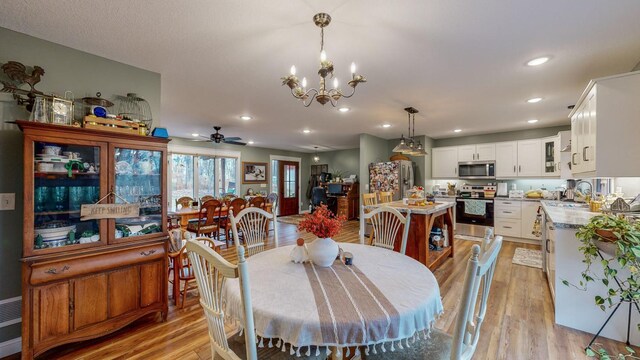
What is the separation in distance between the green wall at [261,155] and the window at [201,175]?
0.29 metres

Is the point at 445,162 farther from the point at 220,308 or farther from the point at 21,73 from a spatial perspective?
the point at 21,73

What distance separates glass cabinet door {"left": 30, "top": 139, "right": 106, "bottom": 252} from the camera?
1.89 metres

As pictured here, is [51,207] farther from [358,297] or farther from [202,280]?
[358,297]

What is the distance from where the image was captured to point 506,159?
18.0 feet

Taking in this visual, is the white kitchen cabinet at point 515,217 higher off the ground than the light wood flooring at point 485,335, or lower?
higher

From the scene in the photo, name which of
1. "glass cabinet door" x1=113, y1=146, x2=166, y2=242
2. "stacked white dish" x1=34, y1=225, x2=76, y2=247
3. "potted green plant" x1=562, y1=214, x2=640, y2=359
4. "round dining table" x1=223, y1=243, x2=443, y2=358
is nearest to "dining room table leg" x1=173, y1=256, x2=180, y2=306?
"glass cabinet door" x1=113, y1=146, x2=166, y2=242

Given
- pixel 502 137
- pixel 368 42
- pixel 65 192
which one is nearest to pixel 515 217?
pixel 502 137

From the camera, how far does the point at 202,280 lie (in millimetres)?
1167

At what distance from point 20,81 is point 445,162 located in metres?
6.82

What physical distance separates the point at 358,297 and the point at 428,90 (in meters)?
2.73

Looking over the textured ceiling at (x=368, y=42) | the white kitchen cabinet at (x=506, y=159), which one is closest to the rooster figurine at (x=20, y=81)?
the textured ceiling at (x=368, y=42)

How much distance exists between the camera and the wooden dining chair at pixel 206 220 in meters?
4.42

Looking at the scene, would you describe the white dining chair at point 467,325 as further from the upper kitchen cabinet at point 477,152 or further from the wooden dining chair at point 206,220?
the upper kitchen cabinet at point 477,152

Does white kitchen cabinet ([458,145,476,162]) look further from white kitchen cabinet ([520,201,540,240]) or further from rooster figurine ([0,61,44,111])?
rooster figurine ([0,61,44,111])
